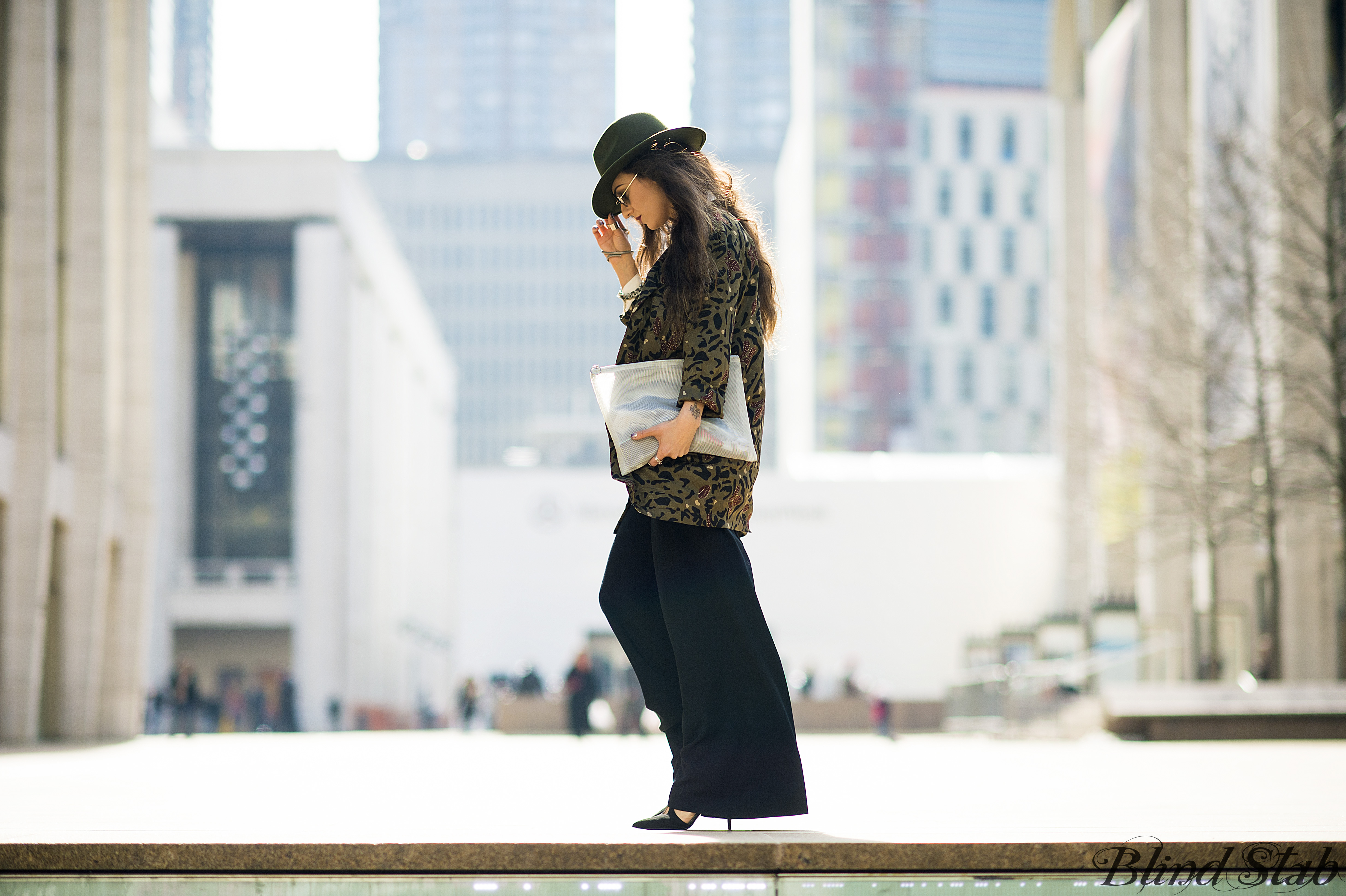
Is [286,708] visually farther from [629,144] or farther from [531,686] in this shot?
[629,144]

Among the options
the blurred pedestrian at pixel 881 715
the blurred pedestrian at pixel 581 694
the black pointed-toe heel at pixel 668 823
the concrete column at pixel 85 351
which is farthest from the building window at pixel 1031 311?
the black pointed-toe heel at pixel 668 823

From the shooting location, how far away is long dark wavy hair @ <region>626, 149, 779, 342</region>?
382 cm

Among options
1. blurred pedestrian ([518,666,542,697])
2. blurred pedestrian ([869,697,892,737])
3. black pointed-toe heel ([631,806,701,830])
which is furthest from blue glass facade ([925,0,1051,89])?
black pointed-toe heel ([631,806,701,830])

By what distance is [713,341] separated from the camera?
3775 millimetres

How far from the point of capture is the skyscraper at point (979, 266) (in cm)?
8575

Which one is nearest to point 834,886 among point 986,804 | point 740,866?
point 740,866

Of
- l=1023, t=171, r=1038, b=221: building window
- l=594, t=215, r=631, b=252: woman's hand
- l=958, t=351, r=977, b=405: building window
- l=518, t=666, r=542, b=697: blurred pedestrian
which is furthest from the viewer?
l=958, t=351, r=977, b=405: building window

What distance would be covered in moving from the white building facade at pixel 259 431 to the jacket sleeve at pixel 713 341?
39.5m

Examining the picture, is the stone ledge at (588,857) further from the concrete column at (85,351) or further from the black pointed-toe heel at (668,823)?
the concrete column at (85,351)

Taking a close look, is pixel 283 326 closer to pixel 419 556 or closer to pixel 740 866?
pixel 419 556

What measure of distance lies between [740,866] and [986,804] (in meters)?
1.99

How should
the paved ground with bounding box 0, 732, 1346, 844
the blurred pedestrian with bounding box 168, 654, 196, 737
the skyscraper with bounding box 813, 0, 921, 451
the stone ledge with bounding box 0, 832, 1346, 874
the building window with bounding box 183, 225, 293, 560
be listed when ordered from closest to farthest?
the stone ledge with bounding box 0, 832, 1346, 874 < the paved ground with bounding box 0, 732, 1346, 844 < the blurred pedestrian with bounding box 168, 654, 196, 737 < the building window with bounding box 183, 225, 293, 560 < the skyscraper with bounding box 813, 0, 921, 451

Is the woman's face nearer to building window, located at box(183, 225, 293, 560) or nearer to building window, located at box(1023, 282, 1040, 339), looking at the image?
building window, located at box(183, 225, 293, 560)

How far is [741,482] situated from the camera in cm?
394
